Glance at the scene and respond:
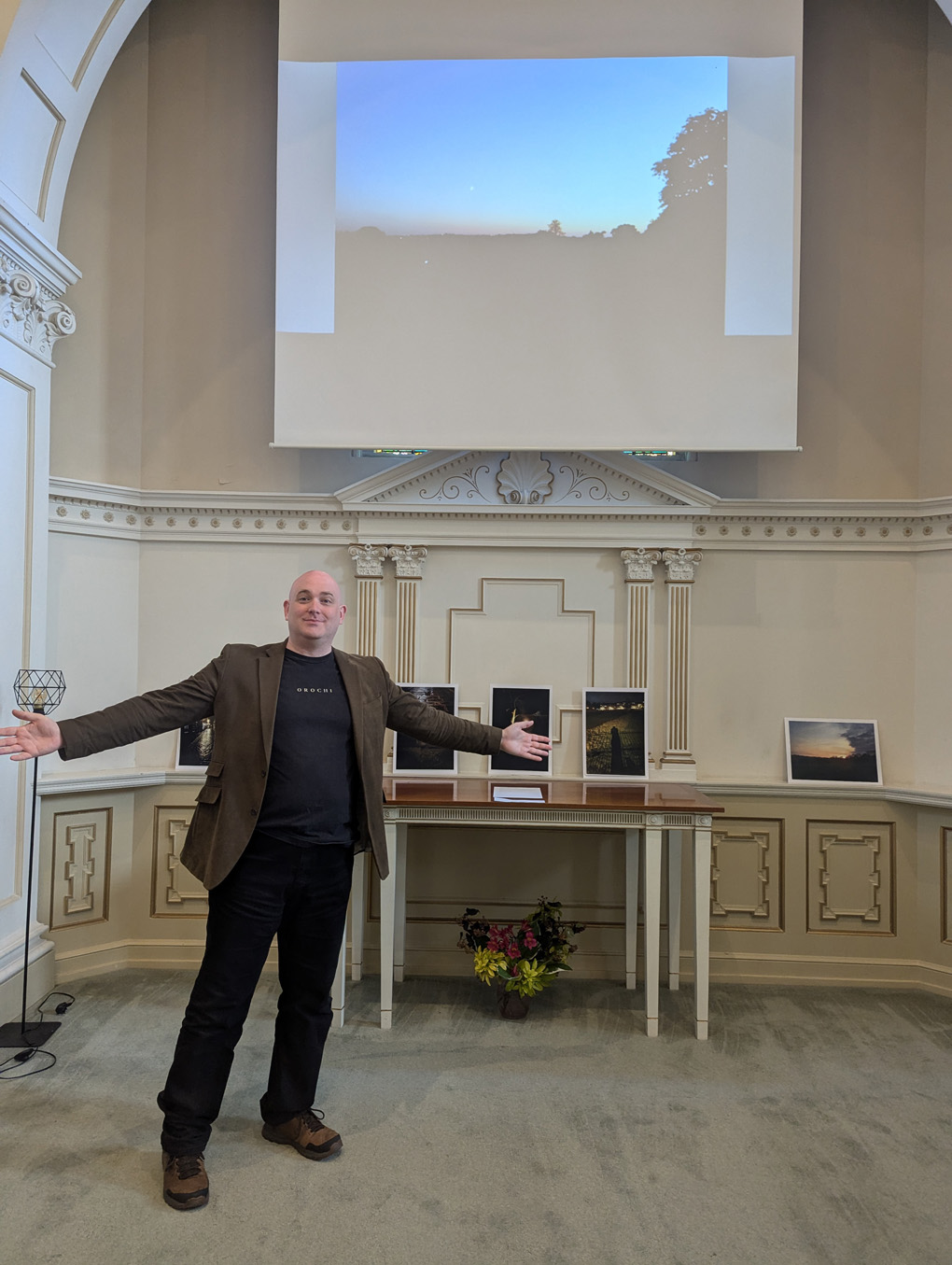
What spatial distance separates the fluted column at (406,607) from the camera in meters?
4.13

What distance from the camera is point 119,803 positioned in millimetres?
4047

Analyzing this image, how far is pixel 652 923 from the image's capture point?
3.39 metres

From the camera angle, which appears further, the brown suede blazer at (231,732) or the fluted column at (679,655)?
the fluted column at (679,655)

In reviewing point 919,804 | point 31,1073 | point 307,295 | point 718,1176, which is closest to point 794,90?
point 307,295

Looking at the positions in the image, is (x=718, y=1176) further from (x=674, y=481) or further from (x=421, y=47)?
(x=421, y=47)

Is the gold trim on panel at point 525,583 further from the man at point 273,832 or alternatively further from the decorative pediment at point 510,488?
the man at point 273,832

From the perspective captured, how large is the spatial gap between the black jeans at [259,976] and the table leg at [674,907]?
5.76ft

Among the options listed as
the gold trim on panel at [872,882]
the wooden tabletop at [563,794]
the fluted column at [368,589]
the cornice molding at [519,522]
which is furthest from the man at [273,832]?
the gold trim on panel at [872,882]

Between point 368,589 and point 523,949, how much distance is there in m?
1.68

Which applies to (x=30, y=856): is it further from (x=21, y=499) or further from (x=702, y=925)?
(x=702, y=925)

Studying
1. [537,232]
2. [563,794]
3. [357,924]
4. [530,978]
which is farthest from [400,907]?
[537,232]

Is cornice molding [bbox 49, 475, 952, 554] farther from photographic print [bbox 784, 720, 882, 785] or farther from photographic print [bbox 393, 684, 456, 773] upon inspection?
photographic print [bbox 784, 720, 882, 785]

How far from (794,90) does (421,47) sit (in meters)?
1.53

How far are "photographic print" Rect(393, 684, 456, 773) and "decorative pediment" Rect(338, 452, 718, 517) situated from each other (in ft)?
2.64
